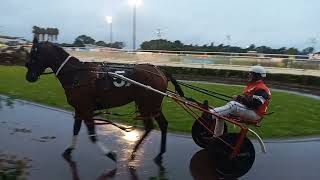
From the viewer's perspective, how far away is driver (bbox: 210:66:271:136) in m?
7.81

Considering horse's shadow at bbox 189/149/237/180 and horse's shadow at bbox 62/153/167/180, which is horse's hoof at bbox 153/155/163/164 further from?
horse's shadow at bbox 189/149/237/180

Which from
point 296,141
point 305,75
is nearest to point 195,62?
point 305,75

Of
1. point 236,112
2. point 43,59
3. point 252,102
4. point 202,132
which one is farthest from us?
point 202,132

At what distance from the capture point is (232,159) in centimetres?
757

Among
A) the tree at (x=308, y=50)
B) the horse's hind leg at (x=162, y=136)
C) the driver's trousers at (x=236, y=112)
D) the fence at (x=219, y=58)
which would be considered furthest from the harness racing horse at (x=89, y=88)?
the tree at (x=308, y=50)

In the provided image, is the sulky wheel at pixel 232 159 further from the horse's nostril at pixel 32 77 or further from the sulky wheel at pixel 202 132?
the horse's nostril at pixel 32 77

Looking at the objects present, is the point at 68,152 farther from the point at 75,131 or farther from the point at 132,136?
the point at 132,136

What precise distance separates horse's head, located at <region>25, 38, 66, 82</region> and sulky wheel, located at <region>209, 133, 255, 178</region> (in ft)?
9.68

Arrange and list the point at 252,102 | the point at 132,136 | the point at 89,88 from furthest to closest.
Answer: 1. the point at 132,136
2. the point at 89,88
3. the point at 252,102

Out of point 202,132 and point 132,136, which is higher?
point 202,132

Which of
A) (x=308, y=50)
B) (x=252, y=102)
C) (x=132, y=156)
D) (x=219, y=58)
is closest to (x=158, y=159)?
(x=132, y=156)

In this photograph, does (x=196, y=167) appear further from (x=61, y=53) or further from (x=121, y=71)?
(x=61, y=53)

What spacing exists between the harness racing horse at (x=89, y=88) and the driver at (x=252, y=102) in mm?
1135

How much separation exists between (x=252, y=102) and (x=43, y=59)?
3427 millimetres
